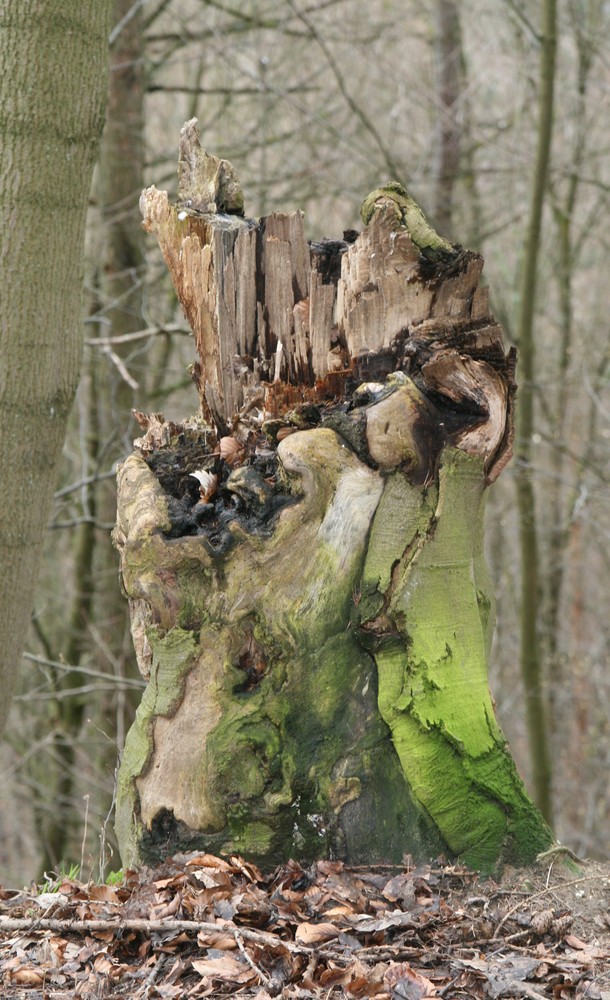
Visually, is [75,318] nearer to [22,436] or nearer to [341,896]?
[22,436]

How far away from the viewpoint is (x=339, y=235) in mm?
10141

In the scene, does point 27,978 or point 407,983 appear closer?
point 407,983

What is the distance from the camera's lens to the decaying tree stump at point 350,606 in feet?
9.31

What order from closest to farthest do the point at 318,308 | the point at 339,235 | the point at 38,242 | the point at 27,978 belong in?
the point at 27,978, the point at 318,308, the point at 38,242, the point at 339,235

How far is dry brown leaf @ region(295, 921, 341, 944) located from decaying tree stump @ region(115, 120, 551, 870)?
364 millimetres

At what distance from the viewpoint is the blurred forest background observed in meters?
8.88

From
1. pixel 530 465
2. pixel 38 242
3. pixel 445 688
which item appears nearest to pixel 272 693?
pixel 445 688

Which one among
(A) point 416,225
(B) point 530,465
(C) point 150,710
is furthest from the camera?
(B) point 530,465

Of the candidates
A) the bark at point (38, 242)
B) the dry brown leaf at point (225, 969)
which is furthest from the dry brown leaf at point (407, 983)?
the bark at point (38, 242)

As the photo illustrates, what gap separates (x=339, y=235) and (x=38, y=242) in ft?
22.4

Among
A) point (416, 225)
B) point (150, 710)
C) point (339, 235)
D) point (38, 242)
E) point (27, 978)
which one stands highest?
point (339, 235)

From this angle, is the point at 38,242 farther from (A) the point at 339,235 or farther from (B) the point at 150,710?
(A) the point at 339,235

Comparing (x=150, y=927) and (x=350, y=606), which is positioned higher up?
(x=350, y=606)

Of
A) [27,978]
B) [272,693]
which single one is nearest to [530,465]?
[272,693]
